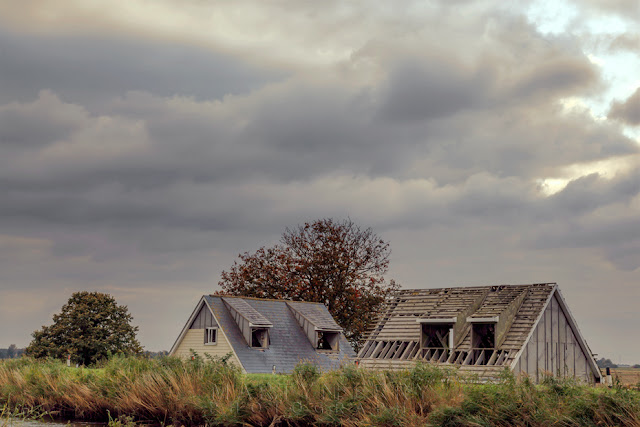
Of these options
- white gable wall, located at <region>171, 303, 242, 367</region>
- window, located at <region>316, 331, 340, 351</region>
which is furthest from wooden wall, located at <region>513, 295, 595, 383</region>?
white gable wall, located at <region>171, 303, 242, 367</region>

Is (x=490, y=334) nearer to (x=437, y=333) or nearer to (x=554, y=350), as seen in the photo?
(x=437, y=333)

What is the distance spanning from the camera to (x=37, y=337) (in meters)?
59.7

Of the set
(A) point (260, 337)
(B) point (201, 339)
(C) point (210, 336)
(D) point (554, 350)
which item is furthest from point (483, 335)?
(B) point (201, 339)

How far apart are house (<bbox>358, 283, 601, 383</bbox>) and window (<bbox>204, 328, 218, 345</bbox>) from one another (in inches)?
522

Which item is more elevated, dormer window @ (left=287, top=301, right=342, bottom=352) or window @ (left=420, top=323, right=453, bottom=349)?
dormer window @ (left=287, top=301, right=342, bottom=352)

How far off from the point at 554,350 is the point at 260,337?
845 inches

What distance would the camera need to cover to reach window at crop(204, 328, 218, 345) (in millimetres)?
49753

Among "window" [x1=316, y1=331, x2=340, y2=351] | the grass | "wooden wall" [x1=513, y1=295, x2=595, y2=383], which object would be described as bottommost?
the grass

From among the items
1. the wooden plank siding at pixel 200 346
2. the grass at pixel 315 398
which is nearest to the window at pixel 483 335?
the grass at pixel 315 398

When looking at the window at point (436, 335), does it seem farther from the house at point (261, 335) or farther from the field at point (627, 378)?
the field at point (627, 378)

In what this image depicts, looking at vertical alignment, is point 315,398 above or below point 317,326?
below

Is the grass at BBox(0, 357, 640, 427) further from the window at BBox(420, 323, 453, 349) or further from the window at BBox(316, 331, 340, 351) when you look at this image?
the window at BBox(316, 331, 340, 351)

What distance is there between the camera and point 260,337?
166 feet

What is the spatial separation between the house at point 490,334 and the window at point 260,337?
10967mm
